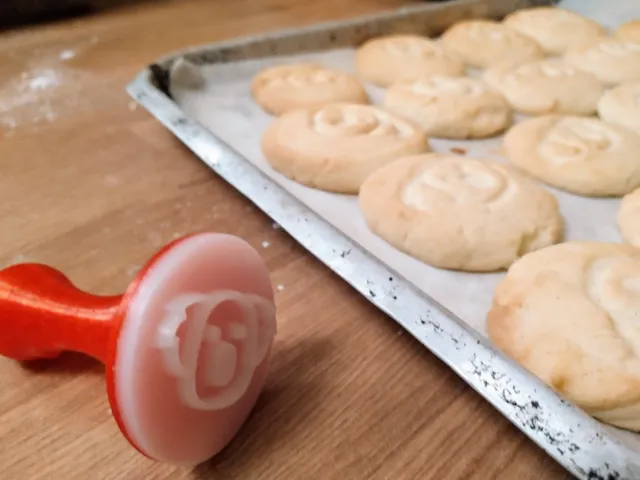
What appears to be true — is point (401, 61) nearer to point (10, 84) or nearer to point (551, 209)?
point (551, 209)

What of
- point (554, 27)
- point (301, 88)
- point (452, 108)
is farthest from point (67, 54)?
point (554, 27)

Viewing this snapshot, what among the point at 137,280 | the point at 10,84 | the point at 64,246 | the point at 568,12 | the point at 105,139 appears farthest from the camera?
the point at 568,12

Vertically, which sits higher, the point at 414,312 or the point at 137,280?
the point at 137,280

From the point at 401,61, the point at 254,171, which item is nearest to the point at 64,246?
the point at 254,171

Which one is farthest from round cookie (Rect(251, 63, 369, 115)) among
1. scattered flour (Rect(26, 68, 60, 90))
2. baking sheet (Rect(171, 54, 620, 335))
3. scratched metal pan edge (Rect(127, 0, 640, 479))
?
scattered flour (Rect(26, 68, 60, 90))

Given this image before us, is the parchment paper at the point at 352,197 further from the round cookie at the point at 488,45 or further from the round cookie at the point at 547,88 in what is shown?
the round cookie at the point at 488,45

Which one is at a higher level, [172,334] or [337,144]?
[172,334]

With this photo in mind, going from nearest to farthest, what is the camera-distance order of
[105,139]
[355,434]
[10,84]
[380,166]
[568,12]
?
[355,434] → [380,166] → [105,139] → [10,84] → [568,12]

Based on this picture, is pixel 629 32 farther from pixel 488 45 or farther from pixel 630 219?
pixel 630 219
